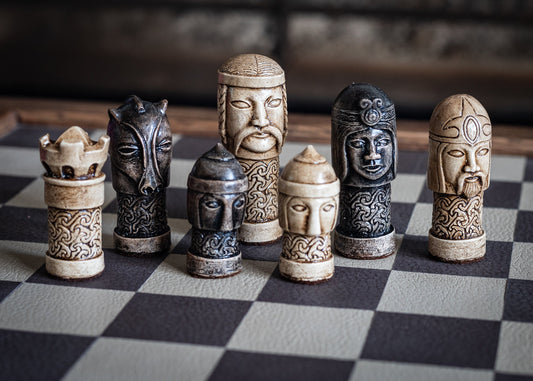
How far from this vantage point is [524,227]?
2445 millimetres

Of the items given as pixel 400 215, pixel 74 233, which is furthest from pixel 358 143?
pixel 74 233

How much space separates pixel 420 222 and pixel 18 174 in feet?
4.36

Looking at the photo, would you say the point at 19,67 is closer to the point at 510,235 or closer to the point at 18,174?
the point at 18,174

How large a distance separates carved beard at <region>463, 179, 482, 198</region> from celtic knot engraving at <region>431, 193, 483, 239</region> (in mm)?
23

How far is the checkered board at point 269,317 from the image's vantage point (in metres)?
1.70

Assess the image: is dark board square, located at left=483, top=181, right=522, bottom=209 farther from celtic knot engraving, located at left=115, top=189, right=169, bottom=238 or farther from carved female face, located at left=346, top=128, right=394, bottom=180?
celtic knot engraving, located at left=115, top=189, right=169, bottom=238

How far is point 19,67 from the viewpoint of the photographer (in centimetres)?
409

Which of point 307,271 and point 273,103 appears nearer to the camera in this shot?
point 307,271

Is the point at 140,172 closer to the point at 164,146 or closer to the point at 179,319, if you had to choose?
the point at 164,146

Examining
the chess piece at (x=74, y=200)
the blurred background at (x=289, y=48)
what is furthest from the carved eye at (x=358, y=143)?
the blurred background at (x=289, y=48)

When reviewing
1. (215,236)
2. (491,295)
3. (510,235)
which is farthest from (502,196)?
(215,236)

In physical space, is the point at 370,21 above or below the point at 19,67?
above

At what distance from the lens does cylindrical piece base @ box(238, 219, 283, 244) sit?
2334 millimetres

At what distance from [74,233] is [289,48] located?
1979 mm
